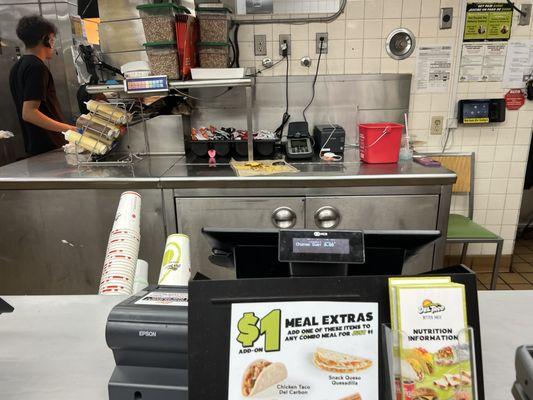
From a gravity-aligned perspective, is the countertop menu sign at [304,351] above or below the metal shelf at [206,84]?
below

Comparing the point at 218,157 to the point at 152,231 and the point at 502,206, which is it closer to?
the point at 152,231

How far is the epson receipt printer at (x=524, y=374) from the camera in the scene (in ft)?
1.47

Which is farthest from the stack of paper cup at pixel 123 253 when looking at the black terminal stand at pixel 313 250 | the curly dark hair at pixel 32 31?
the curly dark hair at pixel 32 31

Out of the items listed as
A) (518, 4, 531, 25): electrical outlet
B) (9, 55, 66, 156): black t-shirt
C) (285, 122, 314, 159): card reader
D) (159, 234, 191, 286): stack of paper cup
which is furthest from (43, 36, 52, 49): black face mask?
(518, 4, 531, 25): electrical outlet

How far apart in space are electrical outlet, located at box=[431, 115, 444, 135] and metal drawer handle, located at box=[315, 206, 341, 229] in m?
1.16

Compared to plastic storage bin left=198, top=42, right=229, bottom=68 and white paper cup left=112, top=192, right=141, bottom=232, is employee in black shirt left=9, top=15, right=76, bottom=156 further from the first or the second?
white paper cup left=112, top=192, right=141, bottom=232

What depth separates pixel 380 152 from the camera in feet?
6.79

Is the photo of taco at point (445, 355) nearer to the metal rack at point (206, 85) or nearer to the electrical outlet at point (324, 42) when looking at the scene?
the metal rack at point (206, 85)

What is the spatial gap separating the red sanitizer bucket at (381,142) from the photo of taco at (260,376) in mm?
1672

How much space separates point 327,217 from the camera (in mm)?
1906

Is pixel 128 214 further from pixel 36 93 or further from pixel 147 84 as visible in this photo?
pixel 36 93

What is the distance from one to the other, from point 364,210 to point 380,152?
0.37m

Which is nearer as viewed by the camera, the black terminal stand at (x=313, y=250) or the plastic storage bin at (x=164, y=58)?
the black terminal stand at (x=313, y=250)

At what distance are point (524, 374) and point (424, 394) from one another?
0.12 m
